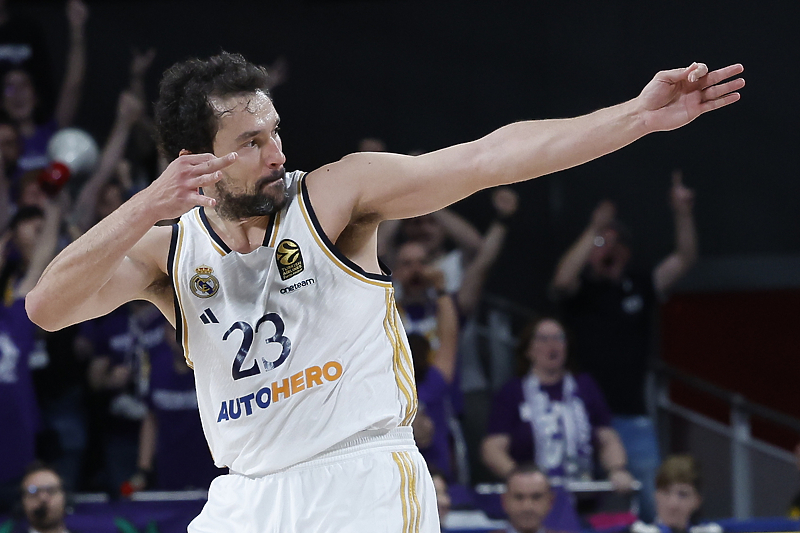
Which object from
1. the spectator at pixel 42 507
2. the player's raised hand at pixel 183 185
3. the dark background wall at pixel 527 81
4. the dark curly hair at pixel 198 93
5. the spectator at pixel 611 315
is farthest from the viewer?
the dark background wall at pixel 527 81

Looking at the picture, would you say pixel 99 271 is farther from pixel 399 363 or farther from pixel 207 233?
pixel 399 363

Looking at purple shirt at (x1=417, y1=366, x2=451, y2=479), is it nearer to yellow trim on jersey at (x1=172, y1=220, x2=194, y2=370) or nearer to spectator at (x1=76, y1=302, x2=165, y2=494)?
spectator at (x1=76, y1=302, x2=165, y2=494)

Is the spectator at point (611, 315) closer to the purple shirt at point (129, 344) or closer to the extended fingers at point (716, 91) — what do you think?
the purple shirt at point (129, 344)

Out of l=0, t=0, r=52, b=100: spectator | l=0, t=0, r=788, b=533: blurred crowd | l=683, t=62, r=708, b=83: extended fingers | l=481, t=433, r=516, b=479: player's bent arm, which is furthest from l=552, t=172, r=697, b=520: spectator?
l=683, t=62, r=708, b=83: extended fingers

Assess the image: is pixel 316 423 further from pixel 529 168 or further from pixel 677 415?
pixel 677 415

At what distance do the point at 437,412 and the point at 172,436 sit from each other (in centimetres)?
196

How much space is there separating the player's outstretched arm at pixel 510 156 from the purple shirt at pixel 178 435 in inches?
181

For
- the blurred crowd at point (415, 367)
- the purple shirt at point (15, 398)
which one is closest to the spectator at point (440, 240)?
the blurred crowd at point (415, 367)

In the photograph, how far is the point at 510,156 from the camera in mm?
3279

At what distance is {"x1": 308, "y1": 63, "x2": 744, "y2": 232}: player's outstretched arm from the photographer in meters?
3.20

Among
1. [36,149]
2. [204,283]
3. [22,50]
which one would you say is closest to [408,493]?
[204,283]

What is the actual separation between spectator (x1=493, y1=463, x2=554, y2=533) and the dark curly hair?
3.84 meters

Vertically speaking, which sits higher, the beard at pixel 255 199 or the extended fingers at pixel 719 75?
the extended fingers at pixel 719 75

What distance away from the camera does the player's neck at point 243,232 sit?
11.8 ft
